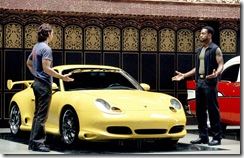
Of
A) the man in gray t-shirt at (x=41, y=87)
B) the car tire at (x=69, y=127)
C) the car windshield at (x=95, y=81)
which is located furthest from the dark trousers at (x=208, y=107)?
the man in gray t-shirt at (x=41, y=87)

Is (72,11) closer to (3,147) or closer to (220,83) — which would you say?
(220,83)

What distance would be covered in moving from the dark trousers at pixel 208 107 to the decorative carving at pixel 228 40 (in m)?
5.07

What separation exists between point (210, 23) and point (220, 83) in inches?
127

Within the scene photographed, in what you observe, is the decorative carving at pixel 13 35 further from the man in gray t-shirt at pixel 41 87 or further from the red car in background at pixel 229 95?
the man in gray t-shirt at pixel 41 87

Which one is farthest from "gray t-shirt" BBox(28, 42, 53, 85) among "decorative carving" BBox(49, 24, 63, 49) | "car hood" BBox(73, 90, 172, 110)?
"decorative carving" BBox(49, 24, 63, 49)

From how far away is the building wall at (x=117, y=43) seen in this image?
43.1ft

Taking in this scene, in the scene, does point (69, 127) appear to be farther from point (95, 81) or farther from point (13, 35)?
point (13, 35)

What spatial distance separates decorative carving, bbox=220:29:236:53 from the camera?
1462 centimetres

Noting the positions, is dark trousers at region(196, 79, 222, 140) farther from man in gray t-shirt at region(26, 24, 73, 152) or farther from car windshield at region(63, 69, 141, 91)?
man in gray t-shirt at region(26, 24, 73, 152)

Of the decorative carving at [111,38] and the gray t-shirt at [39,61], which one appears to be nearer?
the gray t-shirt at [39,61]

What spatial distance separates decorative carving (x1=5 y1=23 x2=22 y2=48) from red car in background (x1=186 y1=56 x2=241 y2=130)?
3.38 meters

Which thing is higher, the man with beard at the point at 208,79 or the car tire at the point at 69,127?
the man with beard at the point at 208,79

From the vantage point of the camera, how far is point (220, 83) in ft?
38.0

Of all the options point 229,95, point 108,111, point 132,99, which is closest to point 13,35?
point 229,95
